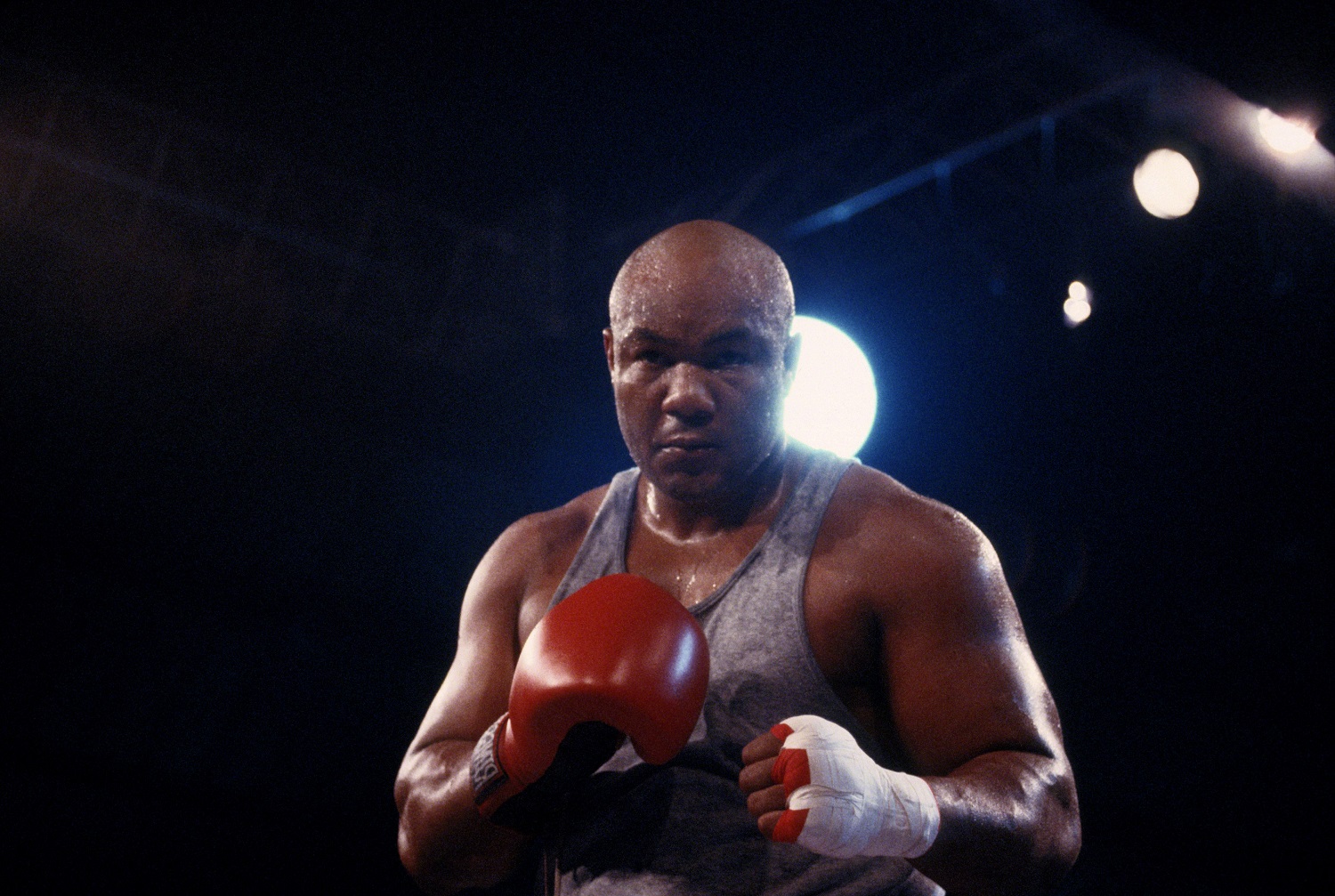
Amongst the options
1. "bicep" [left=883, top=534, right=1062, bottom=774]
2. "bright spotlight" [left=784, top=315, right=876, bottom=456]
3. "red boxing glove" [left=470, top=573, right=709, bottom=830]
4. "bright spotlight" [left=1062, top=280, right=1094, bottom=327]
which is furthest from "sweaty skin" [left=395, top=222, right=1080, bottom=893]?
"bright spotlight" [left=1062, top=280, right=1094, bottom=327]

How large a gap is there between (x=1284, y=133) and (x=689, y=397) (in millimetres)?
2931

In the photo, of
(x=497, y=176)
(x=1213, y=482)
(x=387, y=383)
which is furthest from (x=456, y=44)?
(x=1213, y=482)

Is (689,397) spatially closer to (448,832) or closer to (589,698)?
(589,698)

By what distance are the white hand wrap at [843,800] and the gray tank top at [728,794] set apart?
29 cm

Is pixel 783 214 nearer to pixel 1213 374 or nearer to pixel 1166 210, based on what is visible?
pixel 1166 210

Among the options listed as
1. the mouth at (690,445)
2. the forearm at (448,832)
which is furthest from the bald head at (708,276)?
the forearm at (448,832)

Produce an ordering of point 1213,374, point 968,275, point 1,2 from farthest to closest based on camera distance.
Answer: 1. point 968,275
2. point 1213,374
3. point 1,2

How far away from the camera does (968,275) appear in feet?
14.6

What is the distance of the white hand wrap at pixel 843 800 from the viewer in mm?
1041

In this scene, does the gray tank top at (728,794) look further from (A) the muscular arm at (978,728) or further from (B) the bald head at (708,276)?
(B) the bald head at (708,276)

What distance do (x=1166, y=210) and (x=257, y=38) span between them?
12.4ft

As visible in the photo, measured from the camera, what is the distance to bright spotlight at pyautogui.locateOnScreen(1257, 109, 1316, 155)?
10.7 ft

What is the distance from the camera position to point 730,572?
1.66 metres

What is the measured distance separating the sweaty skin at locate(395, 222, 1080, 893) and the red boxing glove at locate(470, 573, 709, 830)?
0.45 ft
